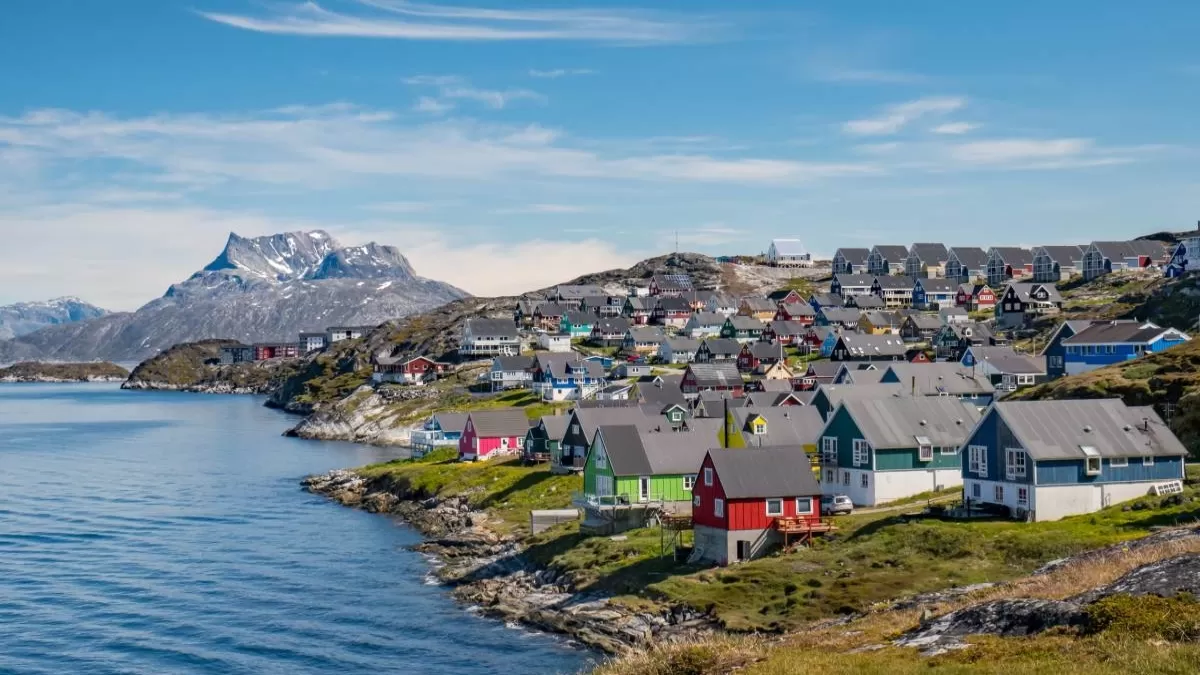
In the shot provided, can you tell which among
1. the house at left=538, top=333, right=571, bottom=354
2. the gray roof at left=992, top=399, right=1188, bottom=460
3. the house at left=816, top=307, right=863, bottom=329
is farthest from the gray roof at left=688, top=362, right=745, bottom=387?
the gray roof at left=992, top=399, right=1188, bottom=460

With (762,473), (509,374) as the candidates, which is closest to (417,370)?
(509,374)

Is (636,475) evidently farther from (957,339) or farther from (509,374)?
(509,374)

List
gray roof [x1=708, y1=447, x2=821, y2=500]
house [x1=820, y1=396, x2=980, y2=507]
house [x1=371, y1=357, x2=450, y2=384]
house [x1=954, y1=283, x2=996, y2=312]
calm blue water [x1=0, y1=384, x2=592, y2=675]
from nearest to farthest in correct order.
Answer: calm blue water [x1=0, y1=384, x2=592, y2=675], gray roof [x1=708, y1=447, x2=821, y2=500], house [x1=820, y1=396, x2=980, y2=507], house [x1=954, y1=283, x2=996, y2=312], house [x1=371, y1=357, x2=450, y2=384]

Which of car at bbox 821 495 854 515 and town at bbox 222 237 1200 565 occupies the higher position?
town at bbox 222 237 1200 565

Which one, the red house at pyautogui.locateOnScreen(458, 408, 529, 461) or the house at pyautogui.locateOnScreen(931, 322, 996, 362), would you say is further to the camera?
the house at pyautogui.locateOnScreen(931, 322, 996, 362)

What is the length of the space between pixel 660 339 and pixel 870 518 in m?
121

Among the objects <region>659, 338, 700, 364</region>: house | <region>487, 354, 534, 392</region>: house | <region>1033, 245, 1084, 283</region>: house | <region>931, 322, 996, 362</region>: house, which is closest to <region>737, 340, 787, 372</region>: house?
<region>659, 338, 700, 364</region>: house

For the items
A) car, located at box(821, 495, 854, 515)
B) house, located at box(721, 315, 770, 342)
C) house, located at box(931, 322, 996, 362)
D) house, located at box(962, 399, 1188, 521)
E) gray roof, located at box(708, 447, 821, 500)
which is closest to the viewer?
house, located at box(962, 399, 1188, 521)

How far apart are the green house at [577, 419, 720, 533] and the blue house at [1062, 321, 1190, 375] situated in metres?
51.4

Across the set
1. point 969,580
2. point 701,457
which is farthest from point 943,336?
point 969,580

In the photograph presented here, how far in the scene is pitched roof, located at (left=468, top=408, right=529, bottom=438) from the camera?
110m

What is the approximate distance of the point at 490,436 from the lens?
11006cm

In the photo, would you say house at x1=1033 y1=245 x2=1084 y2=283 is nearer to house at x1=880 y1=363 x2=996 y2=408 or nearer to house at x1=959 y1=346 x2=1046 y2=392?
house at x1=959 y1=346 x2=1046 y2=392

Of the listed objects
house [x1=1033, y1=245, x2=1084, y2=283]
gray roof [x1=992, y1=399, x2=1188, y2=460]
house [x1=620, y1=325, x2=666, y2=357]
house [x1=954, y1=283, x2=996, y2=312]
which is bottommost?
gray roof [x1=992, y1=399, x2=1188, y2=460]
